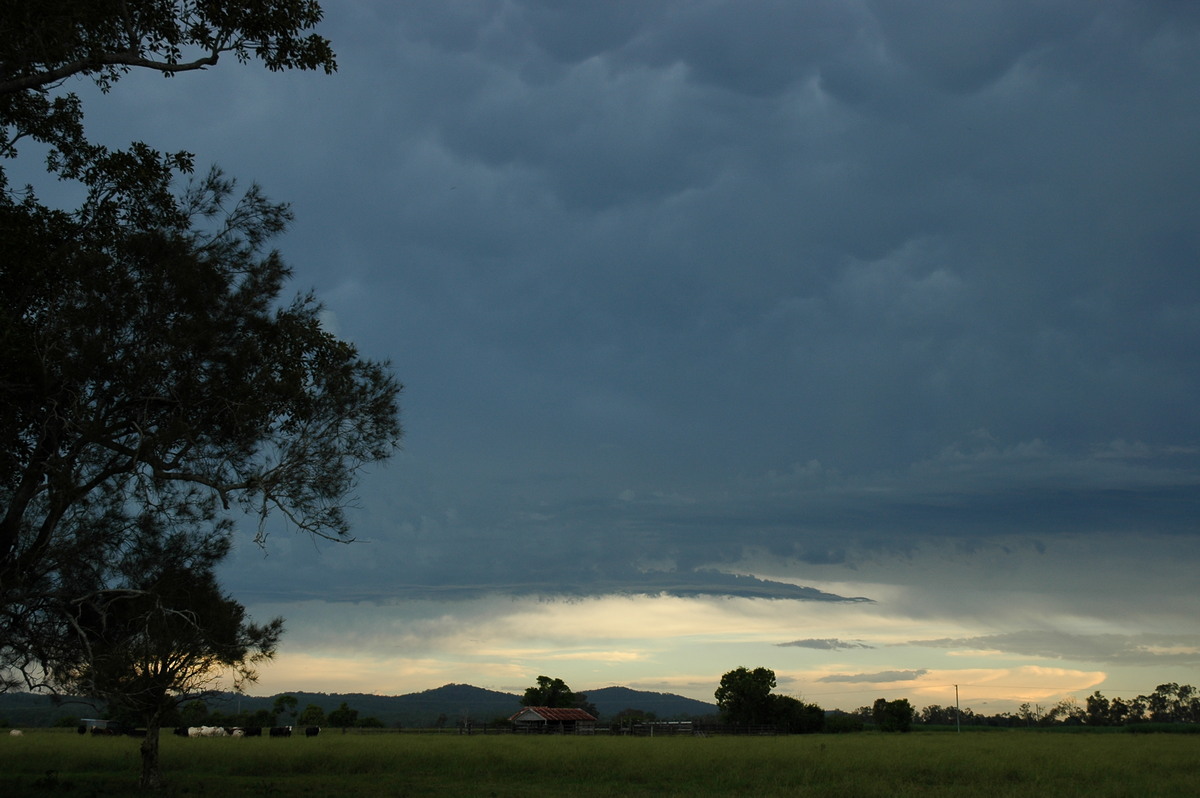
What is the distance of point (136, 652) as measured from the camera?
14.7 meters

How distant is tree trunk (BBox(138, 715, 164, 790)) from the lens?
2506 cm

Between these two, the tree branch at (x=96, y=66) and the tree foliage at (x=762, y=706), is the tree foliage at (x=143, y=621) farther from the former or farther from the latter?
the tree foliage at (x=762, y=706)

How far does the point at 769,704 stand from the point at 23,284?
9031 centimetres

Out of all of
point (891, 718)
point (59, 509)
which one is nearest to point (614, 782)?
point (59, 509)

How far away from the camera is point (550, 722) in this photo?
260 feet

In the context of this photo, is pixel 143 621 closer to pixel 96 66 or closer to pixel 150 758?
pixel 96 66

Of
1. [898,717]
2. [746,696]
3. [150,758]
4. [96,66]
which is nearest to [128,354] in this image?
[96,66]

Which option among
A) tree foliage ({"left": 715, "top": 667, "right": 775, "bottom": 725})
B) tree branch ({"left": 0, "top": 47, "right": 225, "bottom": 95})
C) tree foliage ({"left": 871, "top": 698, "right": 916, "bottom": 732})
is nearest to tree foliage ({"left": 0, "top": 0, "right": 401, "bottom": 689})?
tree branch ({"left": 0, "top": 47, "right": 225, "bottom": 95})

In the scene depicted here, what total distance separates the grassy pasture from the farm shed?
34647 millimetres

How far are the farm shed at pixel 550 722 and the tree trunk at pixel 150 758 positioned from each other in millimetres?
55200

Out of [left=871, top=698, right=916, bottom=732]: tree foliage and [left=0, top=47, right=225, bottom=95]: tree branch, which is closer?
[left=0, top=47, right=225, bottom=95]: tree branch

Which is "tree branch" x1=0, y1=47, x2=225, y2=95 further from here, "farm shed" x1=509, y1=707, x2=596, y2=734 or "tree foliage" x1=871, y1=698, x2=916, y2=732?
"tree foliage" x1=871, y1=698, x2=916, y2=732

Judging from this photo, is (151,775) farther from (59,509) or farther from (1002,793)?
(1002,793)

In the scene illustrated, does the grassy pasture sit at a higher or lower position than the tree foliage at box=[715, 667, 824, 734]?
higher
